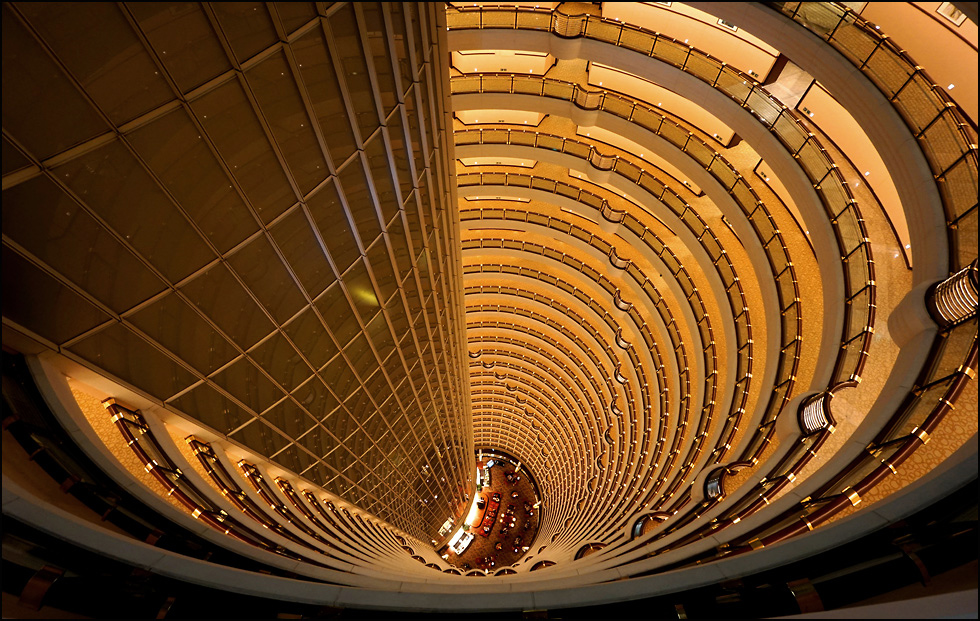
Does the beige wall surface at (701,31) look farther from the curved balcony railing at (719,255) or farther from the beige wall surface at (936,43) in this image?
the curved balcony railing at (719,255)

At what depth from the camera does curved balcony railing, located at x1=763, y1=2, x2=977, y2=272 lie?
7.92m

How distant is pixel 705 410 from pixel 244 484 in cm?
1563

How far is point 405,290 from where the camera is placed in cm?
1345

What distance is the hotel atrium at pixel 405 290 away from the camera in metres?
5.27

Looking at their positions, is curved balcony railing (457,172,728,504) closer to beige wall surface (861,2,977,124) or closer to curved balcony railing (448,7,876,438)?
curved balcony railing (448,7,876,438)

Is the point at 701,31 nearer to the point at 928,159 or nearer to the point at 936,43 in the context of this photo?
the point at 936,43

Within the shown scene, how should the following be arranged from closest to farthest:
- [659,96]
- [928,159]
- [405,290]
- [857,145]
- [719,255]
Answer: [928,159], [857,145], [405,290], [719,255], [659,96]

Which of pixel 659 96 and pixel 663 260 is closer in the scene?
pixel 659 96

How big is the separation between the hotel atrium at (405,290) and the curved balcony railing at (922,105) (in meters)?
0.05

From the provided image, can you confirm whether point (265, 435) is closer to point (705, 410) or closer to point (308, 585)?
point (308, 585)

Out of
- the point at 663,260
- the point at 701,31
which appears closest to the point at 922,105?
the point at 701,31

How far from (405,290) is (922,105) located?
1145cm

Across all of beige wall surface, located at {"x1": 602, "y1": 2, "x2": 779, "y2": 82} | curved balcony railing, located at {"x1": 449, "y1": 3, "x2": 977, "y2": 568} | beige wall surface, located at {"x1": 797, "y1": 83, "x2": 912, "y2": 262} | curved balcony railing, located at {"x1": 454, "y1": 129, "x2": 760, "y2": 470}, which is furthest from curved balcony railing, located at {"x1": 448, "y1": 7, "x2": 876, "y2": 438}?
curved balcony railing, located at {"x1": 454, "y1": 129, "x2": 760, "y2": 470}

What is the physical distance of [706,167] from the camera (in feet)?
54.3
